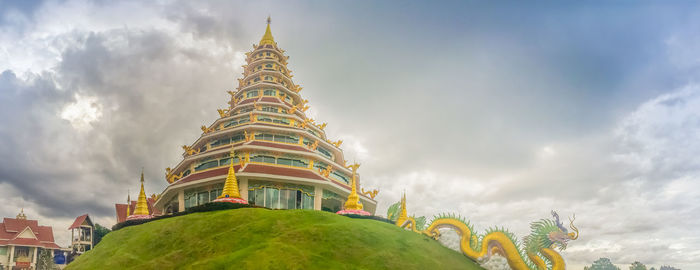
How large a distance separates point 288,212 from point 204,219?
4607 millimetres

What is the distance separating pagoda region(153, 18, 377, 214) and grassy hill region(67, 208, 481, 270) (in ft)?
15.2

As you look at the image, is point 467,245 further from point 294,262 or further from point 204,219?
point 204,219

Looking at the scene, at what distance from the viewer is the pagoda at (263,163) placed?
103ft

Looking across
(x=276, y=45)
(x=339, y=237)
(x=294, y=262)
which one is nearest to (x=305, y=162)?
(x=339, y=237)

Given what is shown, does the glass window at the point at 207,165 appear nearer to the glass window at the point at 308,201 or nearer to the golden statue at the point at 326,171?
the glass window at the point at 308,201

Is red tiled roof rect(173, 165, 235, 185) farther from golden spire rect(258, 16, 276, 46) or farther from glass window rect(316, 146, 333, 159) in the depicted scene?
golden spire rect(258, 16, 276, 46)

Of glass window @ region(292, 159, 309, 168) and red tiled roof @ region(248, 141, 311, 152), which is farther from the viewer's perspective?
glass window @ region(292, 159, 309, 168)

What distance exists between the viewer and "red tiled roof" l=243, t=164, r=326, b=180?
101 feet

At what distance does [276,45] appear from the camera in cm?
4956

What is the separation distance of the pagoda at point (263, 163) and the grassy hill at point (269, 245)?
4.62 m

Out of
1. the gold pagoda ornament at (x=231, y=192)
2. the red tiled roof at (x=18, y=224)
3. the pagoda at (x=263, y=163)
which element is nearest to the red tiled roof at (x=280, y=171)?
the pagoda at (x=263, y=163)

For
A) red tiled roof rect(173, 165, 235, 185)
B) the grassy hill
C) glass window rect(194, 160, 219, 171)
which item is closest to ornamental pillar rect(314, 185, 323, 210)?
red tiled roof rect(173, 165, 235, 185)

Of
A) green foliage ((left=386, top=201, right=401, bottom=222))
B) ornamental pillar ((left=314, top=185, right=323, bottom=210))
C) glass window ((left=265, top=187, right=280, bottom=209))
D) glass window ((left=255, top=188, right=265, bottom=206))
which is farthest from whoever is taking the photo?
green foliage ((left=386, top=201, right=401, bottom=222))

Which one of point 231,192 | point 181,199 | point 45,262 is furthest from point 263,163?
point 45,262
